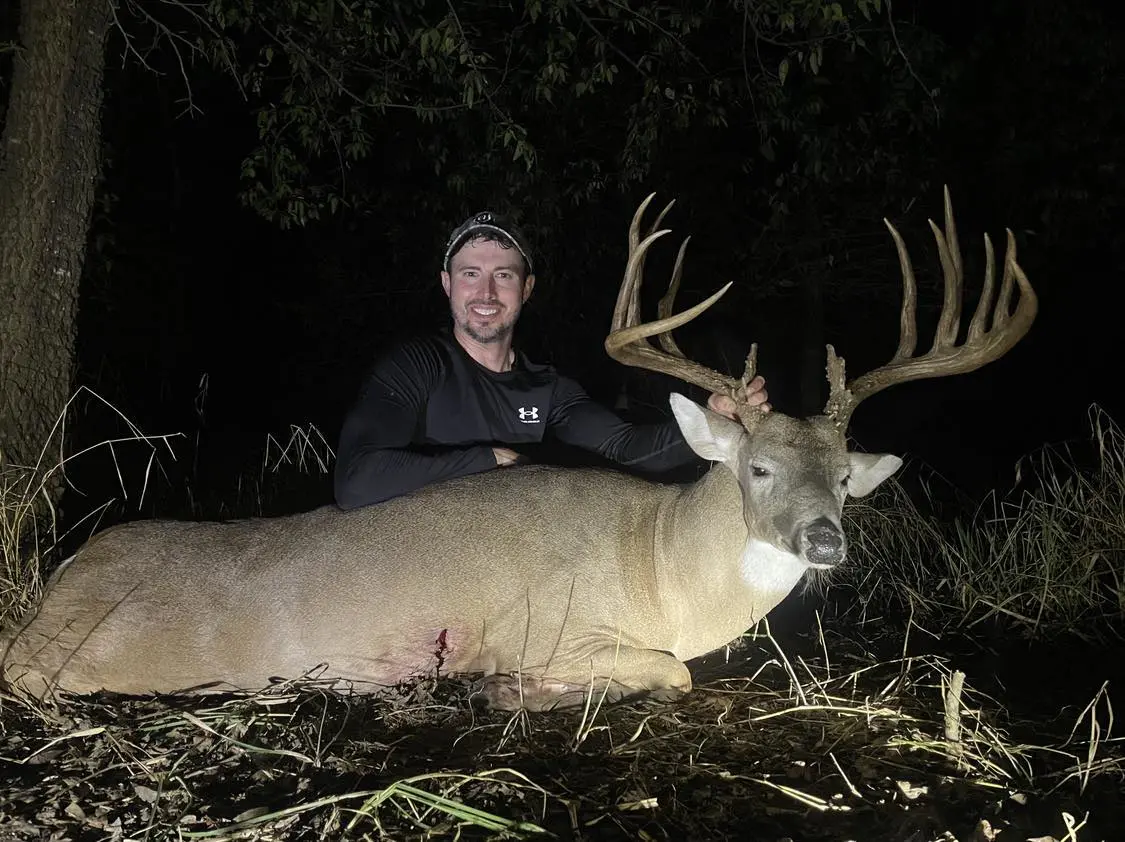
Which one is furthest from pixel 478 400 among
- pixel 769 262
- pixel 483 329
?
pixel 769 262

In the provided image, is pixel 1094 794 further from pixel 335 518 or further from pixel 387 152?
pixel 387 152

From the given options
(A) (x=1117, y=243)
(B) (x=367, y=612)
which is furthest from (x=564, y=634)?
(A) (x=1117, y=243)

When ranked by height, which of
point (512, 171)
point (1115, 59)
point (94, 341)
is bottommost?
point (94, 341)

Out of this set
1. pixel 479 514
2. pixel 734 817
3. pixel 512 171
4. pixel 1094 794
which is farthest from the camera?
pixel 512 171

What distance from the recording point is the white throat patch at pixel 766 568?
3.68m

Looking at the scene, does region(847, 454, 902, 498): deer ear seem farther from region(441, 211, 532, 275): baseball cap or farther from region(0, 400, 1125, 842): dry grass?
region(441, 211, 532, 275): baseball cap

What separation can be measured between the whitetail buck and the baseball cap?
1.33 m

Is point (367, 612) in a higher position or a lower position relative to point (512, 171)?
lower

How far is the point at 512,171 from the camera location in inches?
308

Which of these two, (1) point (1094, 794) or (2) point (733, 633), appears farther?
(2) point (733, 633)

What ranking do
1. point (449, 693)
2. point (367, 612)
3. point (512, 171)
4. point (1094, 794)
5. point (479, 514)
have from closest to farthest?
point (1094, 794), point (449, 693), point (367, 612), point (479, 514), point (512, 171)

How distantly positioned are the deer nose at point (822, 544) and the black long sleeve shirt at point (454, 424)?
1.27 m

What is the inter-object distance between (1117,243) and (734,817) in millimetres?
8646

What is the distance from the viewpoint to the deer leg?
346 cm
